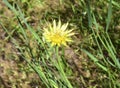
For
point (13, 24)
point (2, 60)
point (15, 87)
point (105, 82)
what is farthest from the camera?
point (13, 24)

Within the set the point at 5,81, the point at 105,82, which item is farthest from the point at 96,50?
the point at 5,81

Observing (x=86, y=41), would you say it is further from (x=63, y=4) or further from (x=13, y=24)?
(x=13, y=24)

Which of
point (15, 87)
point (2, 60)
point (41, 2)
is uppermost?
point (41, 2)

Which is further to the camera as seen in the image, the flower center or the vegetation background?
the vegetation background

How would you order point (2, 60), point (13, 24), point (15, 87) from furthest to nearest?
point (13, 24)
point (2, 60)
point (15, 87)

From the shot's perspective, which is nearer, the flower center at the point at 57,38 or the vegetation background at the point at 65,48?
the flower center at the point at 57,38

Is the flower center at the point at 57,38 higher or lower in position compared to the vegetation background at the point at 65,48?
higher

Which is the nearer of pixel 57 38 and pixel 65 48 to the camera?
pixel 57 38

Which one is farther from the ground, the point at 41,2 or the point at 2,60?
the point at 41,2

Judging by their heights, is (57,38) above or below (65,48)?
above

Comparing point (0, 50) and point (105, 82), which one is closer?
point (105, 82)

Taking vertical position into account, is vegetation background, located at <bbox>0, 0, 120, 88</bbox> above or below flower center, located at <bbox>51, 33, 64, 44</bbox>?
below
